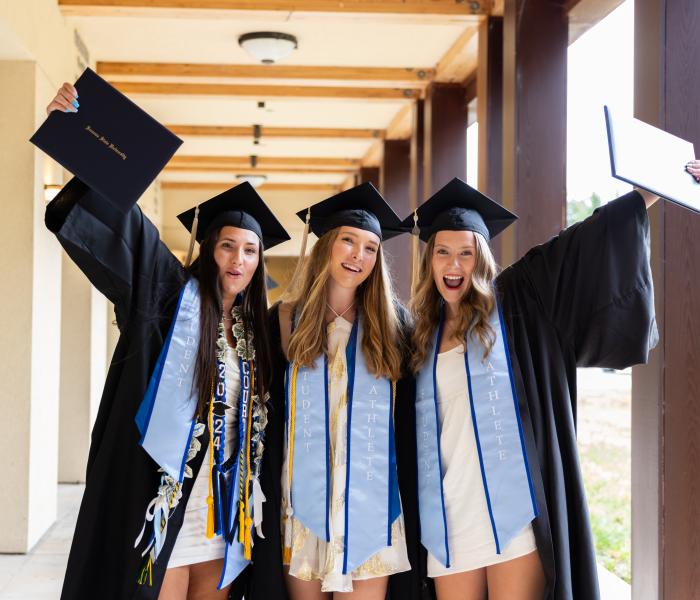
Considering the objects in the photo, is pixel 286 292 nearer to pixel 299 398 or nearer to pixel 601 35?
pixel 299 398

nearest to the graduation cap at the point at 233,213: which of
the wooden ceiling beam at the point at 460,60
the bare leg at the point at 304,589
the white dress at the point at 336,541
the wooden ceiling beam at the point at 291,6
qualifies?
the white dress at the point at 336,541

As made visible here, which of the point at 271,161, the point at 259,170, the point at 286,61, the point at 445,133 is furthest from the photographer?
the point at 259,170

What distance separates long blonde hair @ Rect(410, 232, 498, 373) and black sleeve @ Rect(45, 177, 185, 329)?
2.51ft

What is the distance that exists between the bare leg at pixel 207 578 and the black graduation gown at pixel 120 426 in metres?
0.18

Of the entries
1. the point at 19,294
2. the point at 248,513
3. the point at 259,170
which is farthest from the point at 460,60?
the point at 259,170

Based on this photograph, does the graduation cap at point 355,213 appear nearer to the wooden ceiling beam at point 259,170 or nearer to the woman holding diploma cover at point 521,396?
the woman holding diploma cover at point 521,396

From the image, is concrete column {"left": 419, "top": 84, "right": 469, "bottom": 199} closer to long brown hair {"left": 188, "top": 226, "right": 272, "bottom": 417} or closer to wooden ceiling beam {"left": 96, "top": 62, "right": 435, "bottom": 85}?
wooden ceiling beam {"left": 96, "top": 62, "right": 435, "bottom": 85}

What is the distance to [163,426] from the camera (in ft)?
7.27

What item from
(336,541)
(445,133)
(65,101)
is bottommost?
(336,541)

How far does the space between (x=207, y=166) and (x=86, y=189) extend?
8.59 metres

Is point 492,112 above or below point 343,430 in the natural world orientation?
above

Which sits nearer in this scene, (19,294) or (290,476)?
(290,476)

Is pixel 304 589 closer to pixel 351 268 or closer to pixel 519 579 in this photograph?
pixel 519 579

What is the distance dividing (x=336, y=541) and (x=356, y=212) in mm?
976
